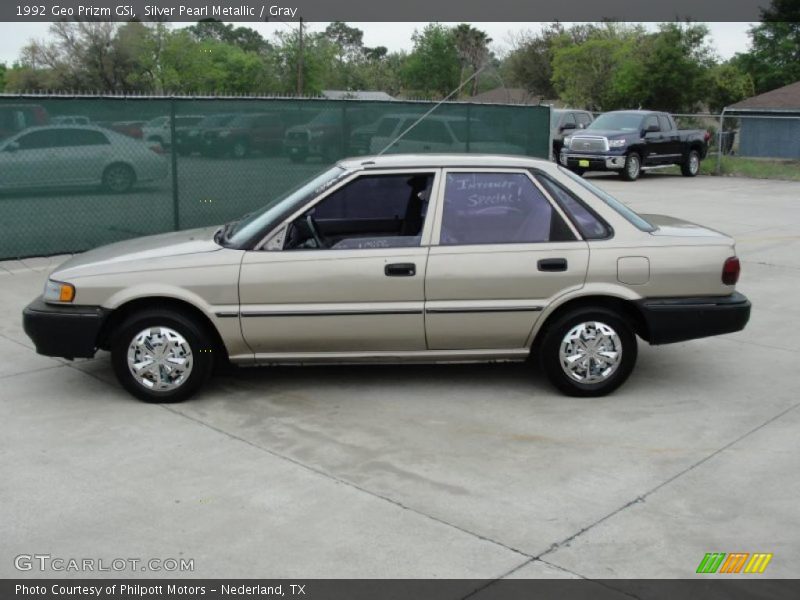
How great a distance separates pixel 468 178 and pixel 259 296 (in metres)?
1.60

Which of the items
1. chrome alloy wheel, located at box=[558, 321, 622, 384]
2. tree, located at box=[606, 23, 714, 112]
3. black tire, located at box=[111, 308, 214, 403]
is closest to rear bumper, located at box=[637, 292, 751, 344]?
chrome alloy wheel, located at box=[558, 321, 622, 384]

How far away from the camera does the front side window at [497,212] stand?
6.30 meters

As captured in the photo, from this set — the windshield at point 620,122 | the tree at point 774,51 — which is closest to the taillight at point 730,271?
the windshield at point 620,122

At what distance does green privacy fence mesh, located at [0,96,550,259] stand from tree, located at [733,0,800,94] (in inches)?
1549

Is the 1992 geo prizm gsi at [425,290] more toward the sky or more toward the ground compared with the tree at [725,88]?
more toward the ground

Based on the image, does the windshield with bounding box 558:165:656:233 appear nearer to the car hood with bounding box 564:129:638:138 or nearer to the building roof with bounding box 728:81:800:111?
the car hood with bounding box 564:129:638:138

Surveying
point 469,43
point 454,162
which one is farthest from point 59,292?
point 469,43

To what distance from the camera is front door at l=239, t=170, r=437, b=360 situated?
242 inches

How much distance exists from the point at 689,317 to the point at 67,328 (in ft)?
13.4

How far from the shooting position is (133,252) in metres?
6.51

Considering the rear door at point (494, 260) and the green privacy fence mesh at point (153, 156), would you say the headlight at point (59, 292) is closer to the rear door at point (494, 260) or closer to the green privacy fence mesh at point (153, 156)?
the rear door at point (494, 260)

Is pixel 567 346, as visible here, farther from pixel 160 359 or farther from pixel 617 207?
pixel 160 359

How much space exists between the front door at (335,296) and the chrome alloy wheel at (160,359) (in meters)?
0.44
